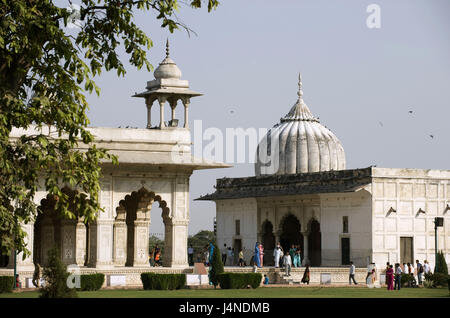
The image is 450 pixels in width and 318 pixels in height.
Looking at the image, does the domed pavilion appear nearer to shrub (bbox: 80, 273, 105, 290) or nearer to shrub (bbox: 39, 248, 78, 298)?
shrub (bbox: 80, 273, 105, 290)

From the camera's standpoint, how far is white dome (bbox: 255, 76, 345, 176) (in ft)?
163

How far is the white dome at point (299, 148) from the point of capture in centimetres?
4981

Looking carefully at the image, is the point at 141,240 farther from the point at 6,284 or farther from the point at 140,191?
the point at 6,284

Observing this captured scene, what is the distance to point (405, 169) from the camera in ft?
140

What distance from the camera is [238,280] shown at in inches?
1163

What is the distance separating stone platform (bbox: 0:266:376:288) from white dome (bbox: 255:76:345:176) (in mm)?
11451

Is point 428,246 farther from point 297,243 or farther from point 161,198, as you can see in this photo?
point 161,198

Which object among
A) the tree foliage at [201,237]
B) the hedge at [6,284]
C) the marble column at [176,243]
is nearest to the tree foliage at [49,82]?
the hedge at [6,284]

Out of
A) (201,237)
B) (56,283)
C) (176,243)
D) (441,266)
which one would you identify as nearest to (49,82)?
(56,283)

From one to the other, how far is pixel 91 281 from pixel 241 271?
8302 mm

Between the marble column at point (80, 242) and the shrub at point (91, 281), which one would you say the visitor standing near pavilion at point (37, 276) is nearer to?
the shrub at point (91, 281)
